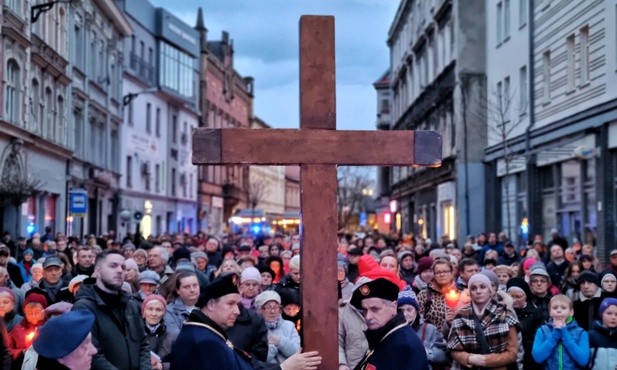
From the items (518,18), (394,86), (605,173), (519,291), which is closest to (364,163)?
(519,291)

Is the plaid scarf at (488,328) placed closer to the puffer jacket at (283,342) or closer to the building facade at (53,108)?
the puffer jacket at (283,342)

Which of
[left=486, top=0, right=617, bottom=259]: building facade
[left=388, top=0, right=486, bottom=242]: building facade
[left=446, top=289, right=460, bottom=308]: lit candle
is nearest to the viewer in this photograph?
[left=446, top=289, right=460, bottom=308]: lit candle

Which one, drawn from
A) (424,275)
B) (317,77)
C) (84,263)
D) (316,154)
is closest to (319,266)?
(316,154)

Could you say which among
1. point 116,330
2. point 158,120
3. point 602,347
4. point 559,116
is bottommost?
point 602,347

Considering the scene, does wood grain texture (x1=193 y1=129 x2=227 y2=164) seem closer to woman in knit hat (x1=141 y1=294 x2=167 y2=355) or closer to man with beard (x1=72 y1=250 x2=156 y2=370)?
man with beard (x1=72 y1=250 x2=156 y2=370)

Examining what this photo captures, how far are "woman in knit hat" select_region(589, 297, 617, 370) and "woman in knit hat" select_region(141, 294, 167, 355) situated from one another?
399 cm

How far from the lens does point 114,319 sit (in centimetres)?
752

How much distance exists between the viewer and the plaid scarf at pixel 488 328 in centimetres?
893

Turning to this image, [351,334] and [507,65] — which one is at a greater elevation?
[507,65]

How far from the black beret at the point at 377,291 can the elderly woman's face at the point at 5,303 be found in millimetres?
4815

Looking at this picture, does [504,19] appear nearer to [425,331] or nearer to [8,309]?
[425,331]

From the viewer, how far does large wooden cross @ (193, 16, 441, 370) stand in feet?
19.8

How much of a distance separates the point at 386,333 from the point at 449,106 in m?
35.8

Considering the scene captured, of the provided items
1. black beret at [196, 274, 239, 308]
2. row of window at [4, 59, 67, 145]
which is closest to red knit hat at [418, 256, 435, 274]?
black beret at [196, 274, 239, 308]
